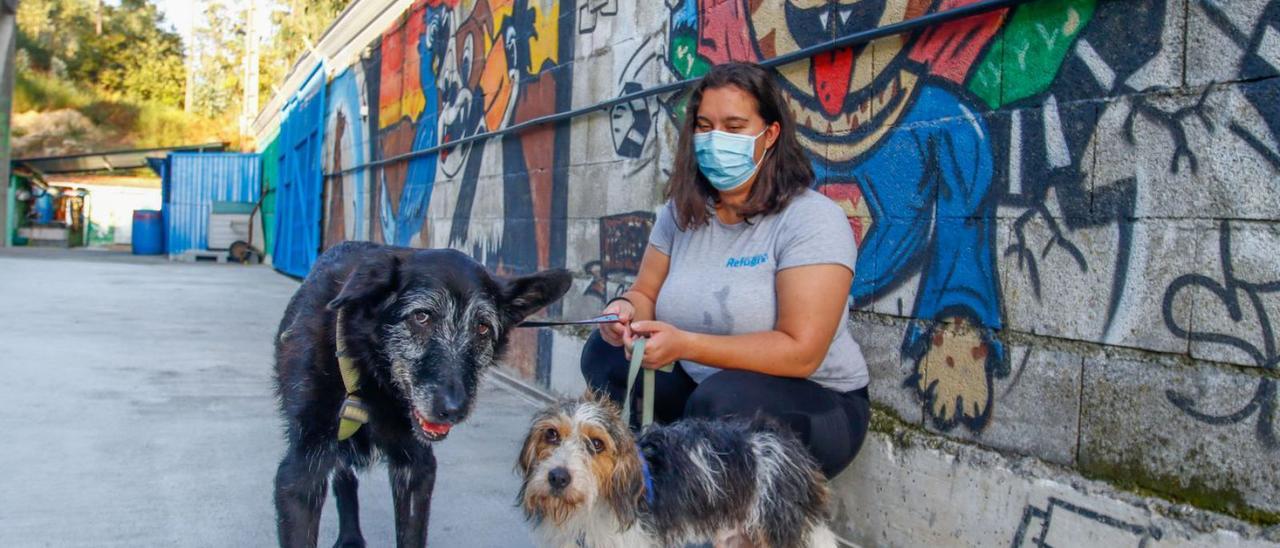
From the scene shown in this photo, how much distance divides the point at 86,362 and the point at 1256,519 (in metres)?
7.18

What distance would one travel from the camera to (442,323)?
2.70 metres

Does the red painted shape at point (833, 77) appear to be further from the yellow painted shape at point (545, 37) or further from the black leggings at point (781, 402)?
the yellow painted shape at point (545, 37)

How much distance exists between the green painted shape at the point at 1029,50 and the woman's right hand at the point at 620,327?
133 centimetres

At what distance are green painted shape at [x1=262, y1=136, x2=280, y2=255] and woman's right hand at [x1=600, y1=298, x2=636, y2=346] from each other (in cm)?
1999

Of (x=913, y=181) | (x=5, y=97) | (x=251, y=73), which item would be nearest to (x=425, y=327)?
(x=913, y=181)

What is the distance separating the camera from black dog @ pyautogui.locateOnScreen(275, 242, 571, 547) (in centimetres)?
265

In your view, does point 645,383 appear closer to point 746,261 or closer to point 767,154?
point 746,261

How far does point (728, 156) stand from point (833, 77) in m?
1.03

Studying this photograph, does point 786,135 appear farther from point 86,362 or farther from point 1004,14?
point 86,362

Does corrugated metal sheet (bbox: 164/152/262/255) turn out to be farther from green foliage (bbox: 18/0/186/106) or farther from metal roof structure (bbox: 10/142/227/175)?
green foliage (bbox: 18/0/186/106)

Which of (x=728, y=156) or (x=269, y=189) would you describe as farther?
(x=269, y=189)

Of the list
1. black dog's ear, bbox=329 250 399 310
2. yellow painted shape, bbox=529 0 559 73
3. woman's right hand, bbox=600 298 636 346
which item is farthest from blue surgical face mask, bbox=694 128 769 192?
yellow painted shape, bbox=529 0 559 73

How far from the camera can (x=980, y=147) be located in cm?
303

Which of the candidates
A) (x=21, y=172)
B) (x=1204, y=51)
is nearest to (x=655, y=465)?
(x=1204, y=51)
